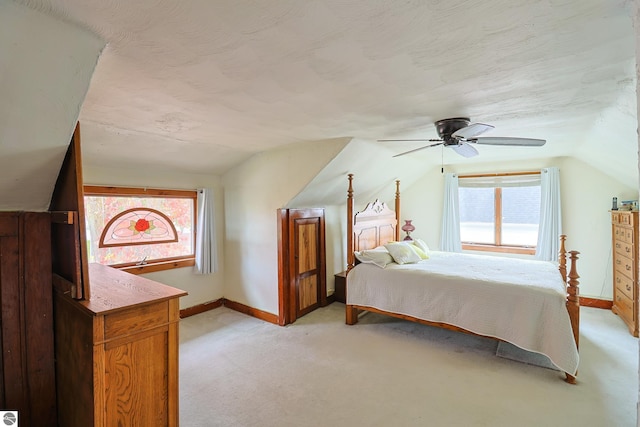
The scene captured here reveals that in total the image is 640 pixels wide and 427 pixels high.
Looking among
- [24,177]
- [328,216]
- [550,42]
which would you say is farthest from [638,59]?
[328,216]

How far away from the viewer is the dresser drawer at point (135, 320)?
1.60 meters

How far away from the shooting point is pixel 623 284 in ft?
12.6

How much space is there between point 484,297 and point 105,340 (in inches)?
120

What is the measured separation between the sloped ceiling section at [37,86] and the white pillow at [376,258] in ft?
10.0

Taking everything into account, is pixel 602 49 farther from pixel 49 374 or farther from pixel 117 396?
pixel 49 374

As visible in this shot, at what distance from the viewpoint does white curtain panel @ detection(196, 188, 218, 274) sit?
414cm

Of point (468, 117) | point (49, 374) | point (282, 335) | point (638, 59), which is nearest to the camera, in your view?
point (638, 59)

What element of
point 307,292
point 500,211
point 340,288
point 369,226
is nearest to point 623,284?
point 500,211

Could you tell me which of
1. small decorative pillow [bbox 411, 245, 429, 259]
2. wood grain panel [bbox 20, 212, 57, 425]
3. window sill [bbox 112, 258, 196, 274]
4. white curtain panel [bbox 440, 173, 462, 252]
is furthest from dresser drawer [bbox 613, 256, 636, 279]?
wood grain panel [bbox 20, 212, 57, 425]

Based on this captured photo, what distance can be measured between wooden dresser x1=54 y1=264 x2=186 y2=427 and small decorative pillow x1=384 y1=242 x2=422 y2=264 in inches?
107

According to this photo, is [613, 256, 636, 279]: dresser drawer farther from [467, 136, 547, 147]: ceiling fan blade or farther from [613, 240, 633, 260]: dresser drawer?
[467, 136, 547, 147]: ceiling fan blade

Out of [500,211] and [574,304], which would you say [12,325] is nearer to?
[574,304]

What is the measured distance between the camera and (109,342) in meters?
1.59

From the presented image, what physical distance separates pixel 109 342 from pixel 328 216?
3.43 m
